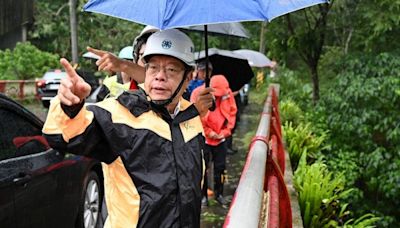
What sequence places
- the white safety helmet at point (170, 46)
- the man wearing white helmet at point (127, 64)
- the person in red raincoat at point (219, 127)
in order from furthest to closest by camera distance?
the person in red raincoat at point (219, 127) → the man wearing white helmet at point (127, 64) → the white safety helmet at point (170, 46)

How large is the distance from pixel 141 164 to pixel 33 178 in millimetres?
1865

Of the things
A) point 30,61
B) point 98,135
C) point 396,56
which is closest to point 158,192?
point 98,135

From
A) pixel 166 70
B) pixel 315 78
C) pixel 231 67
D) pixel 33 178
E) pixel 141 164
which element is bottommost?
pixel 33 178

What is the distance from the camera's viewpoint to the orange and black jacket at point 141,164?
206cm

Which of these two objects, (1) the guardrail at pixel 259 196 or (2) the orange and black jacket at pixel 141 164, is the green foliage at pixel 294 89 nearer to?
(1) the guardrail at pixel 259 196

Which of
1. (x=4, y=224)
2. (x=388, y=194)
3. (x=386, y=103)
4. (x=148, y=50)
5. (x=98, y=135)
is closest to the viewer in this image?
(x=98, y=135)

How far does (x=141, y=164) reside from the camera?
6.93ft

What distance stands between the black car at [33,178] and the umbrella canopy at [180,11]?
4.68ft

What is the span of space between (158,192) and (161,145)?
199 mm

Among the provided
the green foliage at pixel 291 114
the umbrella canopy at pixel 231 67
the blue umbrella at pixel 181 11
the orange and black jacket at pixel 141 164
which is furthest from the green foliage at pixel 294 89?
the orange and black jacket at pixel 141 164

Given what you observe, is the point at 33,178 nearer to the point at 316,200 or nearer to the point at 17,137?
the point at 17,137

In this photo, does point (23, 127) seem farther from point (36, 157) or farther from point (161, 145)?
point (161, 145)

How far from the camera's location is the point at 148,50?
232cm

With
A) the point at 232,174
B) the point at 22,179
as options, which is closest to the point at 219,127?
the point at 232,174
